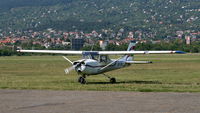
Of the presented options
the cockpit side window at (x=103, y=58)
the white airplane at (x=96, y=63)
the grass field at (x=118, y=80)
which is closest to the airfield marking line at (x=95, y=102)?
the grass field at (x=118, y=80)

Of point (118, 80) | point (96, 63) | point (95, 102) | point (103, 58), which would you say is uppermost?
point (103, 58)

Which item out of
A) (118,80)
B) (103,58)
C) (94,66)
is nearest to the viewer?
(94,66)

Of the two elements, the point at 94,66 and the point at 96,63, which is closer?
the point at 94,66

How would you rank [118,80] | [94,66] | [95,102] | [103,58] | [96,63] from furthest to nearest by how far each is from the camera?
1. [118,80]
2. [103,58]
3. [96,63]
4. [94,66]
5. [95,102]

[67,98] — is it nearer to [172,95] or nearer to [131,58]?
[172,95]

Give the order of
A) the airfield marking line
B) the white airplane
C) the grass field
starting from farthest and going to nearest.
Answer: the white airplane, the grass field, the airfield marking line

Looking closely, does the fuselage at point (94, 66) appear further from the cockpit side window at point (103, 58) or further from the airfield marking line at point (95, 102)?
the airfield marking line at point (95, 102)

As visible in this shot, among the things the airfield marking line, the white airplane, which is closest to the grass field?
the white airplane

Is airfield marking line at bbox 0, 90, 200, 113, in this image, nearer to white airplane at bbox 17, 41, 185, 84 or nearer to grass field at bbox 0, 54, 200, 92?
grass field at bbox 0, 54, 200, 92

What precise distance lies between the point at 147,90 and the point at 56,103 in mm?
6133

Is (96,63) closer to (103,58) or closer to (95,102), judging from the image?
(103,58)

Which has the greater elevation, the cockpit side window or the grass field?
the cockpit side window

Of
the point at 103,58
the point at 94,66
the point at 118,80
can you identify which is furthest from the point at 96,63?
the point at 118,80

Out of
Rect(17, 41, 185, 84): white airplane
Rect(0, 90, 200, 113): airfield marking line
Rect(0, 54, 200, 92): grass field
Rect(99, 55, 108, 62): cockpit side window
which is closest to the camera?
Rect(0, 90, 200, 113): airfield marking line
